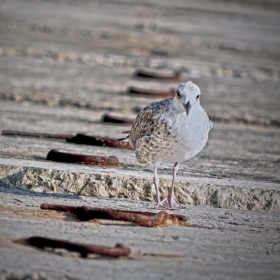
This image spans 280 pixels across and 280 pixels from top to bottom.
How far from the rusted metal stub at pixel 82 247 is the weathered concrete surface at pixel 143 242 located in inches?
1.3

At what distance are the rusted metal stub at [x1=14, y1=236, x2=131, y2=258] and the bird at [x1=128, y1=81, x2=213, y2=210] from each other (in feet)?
3.88

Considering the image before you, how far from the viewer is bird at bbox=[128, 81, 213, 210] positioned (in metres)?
4.48

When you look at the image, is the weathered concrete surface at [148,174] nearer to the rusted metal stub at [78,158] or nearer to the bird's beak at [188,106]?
the rusted metal stub at [78,158]

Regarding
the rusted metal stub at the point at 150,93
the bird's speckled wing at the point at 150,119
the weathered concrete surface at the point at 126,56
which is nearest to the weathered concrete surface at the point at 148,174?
the bird's speckled wing at the point at 150,119

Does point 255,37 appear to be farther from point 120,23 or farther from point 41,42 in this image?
point 41,42

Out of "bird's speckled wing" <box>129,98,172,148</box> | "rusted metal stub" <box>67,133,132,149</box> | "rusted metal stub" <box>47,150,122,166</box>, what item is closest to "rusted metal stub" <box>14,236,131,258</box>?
"bird's speckled wing" <box>129,98,172,148</box>

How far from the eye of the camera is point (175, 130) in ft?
14.7

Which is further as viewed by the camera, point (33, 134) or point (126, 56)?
point (126, 56)

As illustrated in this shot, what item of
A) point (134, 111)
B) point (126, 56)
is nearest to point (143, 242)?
point (134, 111)

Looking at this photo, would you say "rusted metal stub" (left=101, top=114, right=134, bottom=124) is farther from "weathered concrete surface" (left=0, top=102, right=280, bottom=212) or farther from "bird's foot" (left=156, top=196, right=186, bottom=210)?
"bird's foot" (left=156, top=196, right=186, bottom=210)

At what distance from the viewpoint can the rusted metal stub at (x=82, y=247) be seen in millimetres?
3283

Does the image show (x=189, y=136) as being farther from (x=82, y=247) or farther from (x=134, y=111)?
(x=134, y=111)

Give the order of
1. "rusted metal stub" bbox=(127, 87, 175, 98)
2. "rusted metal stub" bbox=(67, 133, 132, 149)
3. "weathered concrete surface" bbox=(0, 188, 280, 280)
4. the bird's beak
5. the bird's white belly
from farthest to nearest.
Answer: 1. "rusted metal stub" bbox=(127, 87, 175, 98)
2. "rusted metal stub" bbox=(67, 133, 132, 149)
3. the bird's white belly
4. the bird's beak
5. "weathered concrete surface" bbox=(0, 188, 280, 280)

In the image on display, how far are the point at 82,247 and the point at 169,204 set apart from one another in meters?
1.32
